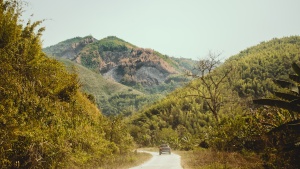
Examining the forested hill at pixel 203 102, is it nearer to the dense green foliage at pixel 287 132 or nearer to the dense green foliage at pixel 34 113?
the dense green foliage at pixel 34 113

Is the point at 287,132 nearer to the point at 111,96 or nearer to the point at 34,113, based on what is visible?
the point at 34,113

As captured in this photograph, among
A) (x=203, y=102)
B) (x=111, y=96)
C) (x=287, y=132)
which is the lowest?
(x=287, y=132)

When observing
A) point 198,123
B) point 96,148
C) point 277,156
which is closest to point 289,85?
point 277,156

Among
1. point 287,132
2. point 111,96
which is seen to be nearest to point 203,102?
point 287,132

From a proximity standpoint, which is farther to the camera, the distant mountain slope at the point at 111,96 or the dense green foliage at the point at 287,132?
the distant mountain slope at the point at 111,96

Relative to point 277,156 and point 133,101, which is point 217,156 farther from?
point 133,101

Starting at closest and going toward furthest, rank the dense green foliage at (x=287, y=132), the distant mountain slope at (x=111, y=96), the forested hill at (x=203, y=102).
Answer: the dense green foliage at (x=287, y=132), the forested hill at (x=203, y=102), the distant mountain slope at (x=111, y=96)

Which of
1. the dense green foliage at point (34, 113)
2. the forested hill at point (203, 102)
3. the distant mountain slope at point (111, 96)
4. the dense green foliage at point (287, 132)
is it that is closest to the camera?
the dense green foliage at point (287, 132)

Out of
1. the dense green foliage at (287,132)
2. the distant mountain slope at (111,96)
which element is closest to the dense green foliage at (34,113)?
the dense green foliage at (287,132)

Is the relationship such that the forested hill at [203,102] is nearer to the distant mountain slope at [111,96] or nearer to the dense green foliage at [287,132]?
the dense green foliage at [287,132]

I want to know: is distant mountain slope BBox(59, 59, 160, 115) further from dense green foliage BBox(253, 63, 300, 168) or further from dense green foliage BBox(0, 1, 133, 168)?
dense green foliage BBox(253, 63, 300, 168)

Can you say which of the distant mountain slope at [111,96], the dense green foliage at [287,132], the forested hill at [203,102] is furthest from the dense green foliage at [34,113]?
the distant mountain slope at [111,96]

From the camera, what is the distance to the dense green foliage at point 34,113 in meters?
11.4

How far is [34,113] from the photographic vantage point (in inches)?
526
